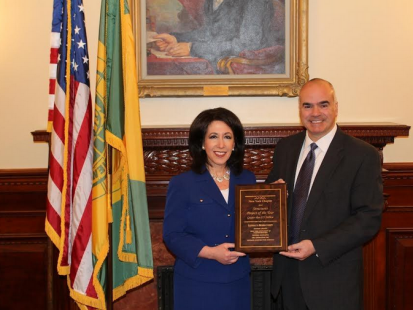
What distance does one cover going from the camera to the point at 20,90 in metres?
4.33

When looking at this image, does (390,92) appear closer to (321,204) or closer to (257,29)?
(257,29)

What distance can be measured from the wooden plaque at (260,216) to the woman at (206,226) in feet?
0.38

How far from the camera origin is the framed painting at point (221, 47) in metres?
4.22

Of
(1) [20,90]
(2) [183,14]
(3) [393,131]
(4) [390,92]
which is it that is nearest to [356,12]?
(4) [390,92]

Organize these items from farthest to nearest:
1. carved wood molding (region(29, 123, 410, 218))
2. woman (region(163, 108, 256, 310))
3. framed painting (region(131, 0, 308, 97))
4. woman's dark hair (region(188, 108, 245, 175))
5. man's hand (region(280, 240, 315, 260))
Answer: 1. framed painting (region(131, 0, 308, 97))
2. carved wood molding (region(29, 123, 410, 218))
3. woman's dark hair (region(188, 108, 245, 175))
4. woman (region(163, 108, 256, 310))
5. man's hand (region(280, 240, 315, 260))

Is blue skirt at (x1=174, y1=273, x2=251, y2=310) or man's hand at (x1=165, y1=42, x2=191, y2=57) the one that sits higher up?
man's hand at (x1=165, y1=42, x2=191, y2=57)

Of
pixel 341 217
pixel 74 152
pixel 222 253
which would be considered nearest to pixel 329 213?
pixel 341 217

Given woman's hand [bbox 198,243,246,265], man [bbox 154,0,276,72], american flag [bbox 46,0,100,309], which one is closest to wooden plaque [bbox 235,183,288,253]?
woman's hand [bbox 198,243,246,265]

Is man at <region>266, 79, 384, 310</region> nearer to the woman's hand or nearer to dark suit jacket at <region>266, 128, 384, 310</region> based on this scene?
dark suit jacket at <region>266, 128, 384, 310</region>

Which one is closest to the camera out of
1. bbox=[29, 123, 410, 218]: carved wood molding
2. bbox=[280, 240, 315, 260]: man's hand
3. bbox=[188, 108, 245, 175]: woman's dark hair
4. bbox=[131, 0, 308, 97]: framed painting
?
bbox=[280, 240, 315, 260]: man's hand

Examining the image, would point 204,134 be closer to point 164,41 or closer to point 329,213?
point 329,213

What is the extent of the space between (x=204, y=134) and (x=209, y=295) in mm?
867

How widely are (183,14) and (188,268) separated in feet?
7.13

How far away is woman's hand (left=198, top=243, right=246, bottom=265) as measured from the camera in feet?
8.95
